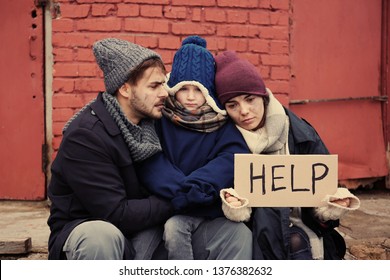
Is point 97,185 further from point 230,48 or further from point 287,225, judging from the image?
point 230,48

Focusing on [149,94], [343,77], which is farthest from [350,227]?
[149,94]

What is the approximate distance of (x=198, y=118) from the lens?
86.7 inches

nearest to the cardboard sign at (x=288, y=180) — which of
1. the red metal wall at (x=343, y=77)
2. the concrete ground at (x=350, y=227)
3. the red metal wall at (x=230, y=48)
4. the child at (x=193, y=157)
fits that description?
the child at (x=193, y=157)

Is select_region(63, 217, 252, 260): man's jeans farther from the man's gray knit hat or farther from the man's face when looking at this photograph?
the man's gray knit hat

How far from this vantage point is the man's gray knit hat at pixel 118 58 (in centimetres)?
215

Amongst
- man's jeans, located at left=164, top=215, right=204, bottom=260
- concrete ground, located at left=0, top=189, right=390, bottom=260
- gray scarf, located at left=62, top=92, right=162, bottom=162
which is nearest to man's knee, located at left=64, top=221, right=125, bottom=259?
man's jeans, located at left=164, top=215, right=204, bottom=260

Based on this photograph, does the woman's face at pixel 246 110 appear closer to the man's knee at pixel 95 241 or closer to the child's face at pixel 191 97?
the child's face at pixel 191 97

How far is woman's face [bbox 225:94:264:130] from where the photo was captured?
2.24 metres

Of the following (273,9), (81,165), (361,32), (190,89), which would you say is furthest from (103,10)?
(361,32)

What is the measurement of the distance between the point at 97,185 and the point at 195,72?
66 cm

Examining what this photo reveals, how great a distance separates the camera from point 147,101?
7.14 ft

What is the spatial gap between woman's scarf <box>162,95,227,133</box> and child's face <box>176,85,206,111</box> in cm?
2

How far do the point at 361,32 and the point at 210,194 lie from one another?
2.81m
